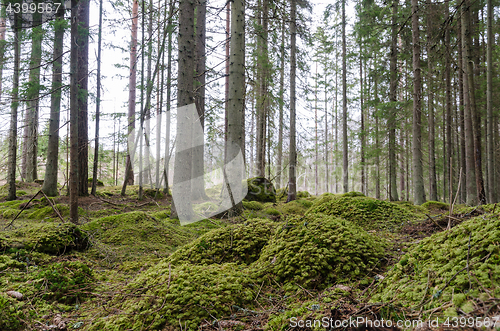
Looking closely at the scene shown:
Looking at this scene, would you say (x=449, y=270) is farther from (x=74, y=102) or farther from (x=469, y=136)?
(x=469, y=136)

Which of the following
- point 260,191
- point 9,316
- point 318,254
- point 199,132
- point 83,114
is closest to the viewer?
point 9,316

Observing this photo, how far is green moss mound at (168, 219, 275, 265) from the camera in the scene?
287 centimetres

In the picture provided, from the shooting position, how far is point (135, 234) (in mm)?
4547

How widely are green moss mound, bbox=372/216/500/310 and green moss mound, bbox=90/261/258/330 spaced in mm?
1072

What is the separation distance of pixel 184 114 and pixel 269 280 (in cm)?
471

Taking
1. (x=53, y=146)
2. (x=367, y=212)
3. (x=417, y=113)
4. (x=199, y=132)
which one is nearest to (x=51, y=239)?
(x=367, y=212)

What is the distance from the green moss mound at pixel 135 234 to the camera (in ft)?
13.4

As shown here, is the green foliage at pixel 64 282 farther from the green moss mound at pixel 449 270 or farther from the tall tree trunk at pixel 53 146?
the tall tree trunk at pixel 53 146

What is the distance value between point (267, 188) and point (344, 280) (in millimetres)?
8815

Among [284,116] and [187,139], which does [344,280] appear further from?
[284,116]

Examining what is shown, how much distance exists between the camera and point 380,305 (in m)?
Answer: 1.41

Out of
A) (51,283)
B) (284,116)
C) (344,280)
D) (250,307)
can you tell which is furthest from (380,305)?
(284,116)

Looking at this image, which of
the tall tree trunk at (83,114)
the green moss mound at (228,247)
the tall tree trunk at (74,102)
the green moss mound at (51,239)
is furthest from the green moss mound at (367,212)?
the tall tree trunk at (83,114)

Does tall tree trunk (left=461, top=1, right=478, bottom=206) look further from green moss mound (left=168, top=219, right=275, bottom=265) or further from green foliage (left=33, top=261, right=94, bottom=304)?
green foliage (left=33, top=261, right=94, bottom=304)
